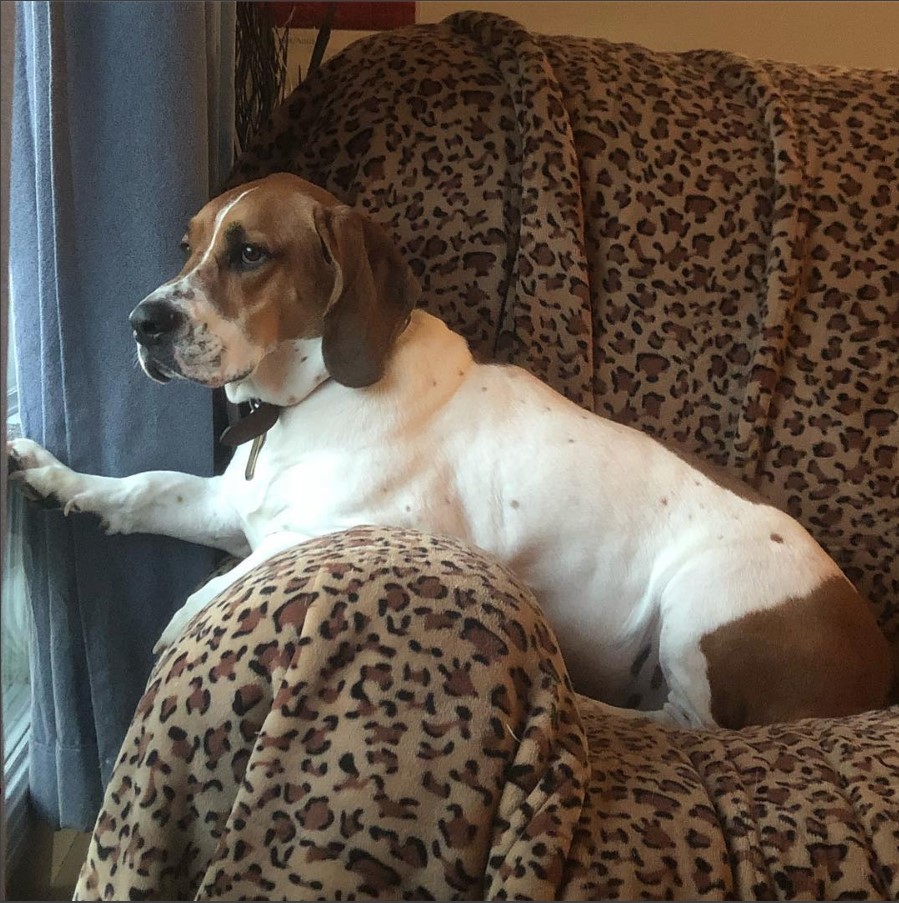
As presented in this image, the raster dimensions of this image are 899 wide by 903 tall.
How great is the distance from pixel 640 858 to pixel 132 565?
91 cm

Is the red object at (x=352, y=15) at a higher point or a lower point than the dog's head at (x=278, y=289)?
higher

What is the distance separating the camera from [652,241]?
1730mm

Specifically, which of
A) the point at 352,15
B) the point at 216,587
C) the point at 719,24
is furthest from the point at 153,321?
the point at 719,24

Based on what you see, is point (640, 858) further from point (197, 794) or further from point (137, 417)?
point (137, 417)

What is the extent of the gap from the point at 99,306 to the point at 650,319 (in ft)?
3.09

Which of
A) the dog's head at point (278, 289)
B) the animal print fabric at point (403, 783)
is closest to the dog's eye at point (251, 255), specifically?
the dog's head at point (278, 289)

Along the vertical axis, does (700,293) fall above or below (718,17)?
below

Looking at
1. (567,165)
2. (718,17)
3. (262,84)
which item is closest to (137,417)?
(567,165)

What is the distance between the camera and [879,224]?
176cm

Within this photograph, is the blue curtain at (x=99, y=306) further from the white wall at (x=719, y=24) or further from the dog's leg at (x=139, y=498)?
the white wall at (x=719, y=24)

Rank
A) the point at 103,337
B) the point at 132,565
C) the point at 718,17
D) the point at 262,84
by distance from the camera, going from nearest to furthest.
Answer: the point at 103,337 < the point at 132,565 < the point at 262,84 < the point at 718,17

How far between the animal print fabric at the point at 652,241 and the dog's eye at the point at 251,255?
0.35m

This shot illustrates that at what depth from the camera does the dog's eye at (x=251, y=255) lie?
136 cm

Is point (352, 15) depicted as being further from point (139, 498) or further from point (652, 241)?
point (139, 498)
